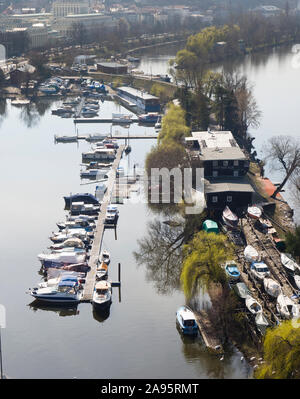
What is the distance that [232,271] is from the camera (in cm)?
1920

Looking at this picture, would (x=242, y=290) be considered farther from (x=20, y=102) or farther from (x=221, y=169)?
(x=20, y=102)

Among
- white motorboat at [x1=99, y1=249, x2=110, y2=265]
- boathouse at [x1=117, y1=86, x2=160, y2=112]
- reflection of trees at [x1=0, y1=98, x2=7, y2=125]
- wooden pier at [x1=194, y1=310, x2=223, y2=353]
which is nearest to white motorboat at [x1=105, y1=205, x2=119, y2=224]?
white motorboat at [x1=99, y1=249, x2=110, y2=265]

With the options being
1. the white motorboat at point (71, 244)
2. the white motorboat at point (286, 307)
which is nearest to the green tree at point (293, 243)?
the white motorboat at point (286, 307)

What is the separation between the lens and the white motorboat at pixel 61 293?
18.8 meters

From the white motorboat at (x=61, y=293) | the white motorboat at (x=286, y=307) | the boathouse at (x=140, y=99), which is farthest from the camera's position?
the boathouse at (x=140, y=99)

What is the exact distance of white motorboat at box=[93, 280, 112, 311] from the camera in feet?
59.9

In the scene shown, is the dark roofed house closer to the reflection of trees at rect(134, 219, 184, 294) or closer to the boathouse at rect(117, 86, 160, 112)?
the boathouse at rect(117, 86, 160, 112)

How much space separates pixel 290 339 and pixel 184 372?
3.24 meters

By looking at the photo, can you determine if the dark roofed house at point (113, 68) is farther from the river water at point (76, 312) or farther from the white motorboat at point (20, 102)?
the river water at point (76, 312)

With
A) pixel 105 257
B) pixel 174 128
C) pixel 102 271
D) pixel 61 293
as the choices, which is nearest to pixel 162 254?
pixel 105 257

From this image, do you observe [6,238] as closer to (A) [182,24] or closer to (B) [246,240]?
(B) [246,240]

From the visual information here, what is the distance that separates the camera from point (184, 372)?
15.7 meters

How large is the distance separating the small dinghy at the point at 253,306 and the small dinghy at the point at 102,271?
190 inches
